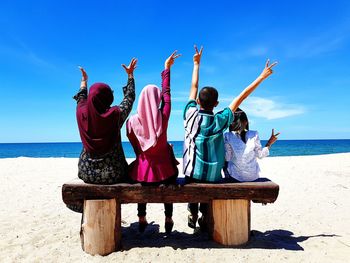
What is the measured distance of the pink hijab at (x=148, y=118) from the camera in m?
3.70

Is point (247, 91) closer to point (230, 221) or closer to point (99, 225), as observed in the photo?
point (230, 221)

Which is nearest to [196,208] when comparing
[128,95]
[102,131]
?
[102,131]

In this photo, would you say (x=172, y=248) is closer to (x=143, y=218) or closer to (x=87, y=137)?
(x=143, y=218)

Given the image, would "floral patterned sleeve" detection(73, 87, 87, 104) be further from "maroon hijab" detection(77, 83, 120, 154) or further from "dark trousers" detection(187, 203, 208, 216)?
"dark trousers" detection(187, 203, 208, 216)

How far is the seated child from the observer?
4094 mm

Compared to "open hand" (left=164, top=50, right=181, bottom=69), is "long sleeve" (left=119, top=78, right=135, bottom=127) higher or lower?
lower

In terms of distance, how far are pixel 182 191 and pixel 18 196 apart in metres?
5.64

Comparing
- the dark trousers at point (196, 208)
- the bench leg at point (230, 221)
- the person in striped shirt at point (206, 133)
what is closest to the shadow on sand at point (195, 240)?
the bench leg at point (230, 221)

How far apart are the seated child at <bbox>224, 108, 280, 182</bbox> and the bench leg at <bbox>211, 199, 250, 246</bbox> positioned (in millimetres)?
388

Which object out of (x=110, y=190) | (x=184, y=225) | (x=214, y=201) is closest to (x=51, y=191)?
(x=184, y=225)

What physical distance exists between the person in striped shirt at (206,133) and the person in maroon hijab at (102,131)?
0.85 metres

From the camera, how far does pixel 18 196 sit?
762 centimetres

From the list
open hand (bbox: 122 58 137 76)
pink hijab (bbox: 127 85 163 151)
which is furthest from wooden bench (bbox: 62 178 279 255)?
open hand (bbox: 122 58 137 76)

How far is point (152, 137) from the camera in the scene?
3.72m
